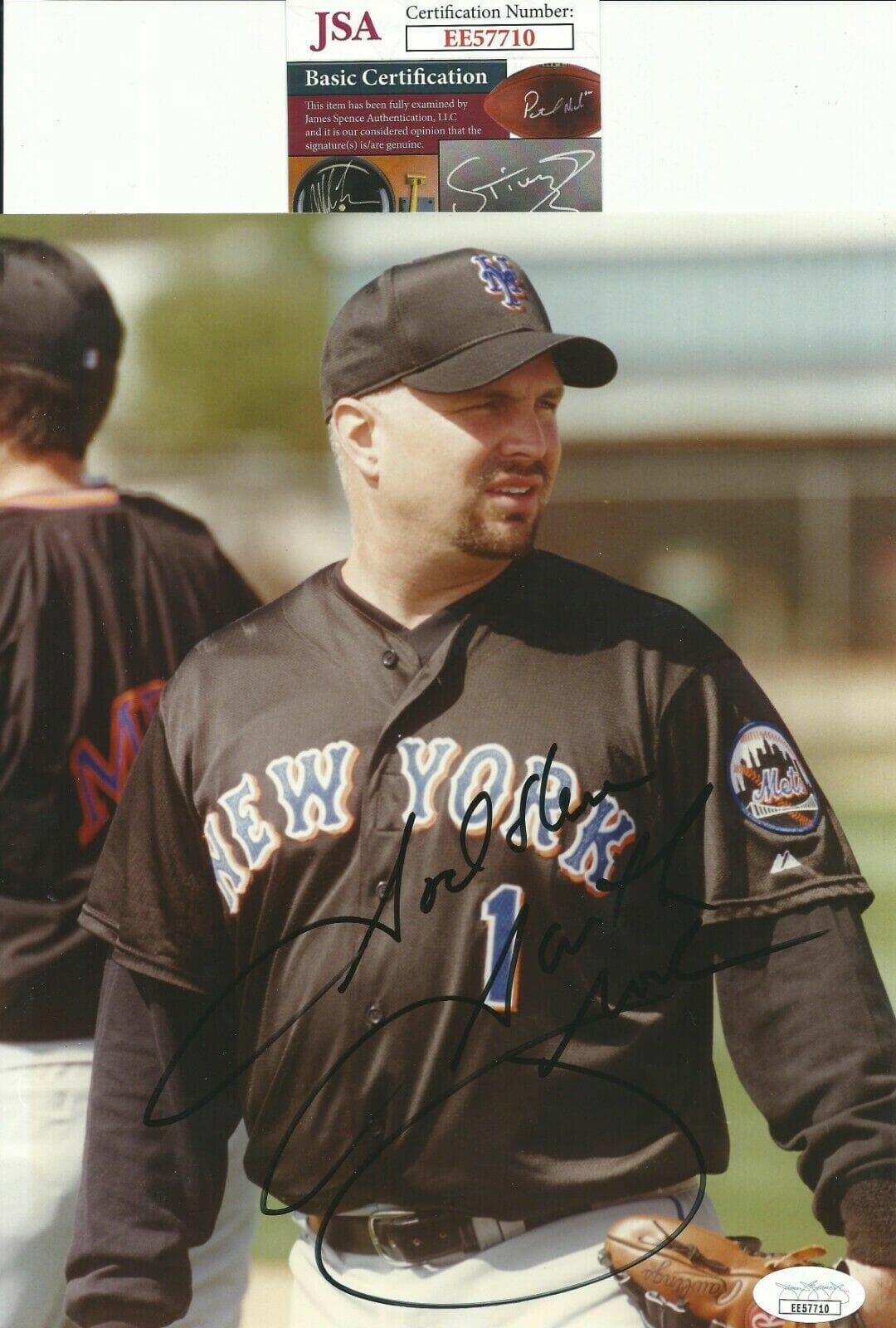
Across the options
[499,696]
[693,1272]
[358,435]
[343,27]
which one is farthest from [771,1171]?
[343,27]

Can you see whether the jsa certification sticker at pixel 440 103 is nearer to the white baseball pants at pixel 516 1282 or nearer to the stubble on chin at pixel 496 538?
the stubble on chin at pixel 496 538

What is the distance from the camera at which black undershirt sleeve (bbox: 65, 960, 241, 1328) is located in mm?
2512

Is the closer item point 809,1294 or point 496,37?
point 809,1294

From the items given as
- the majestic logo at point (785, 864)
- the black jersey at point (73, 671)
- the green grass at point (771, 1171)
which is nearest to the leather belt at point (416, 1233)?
the green grass at point (771, 1171)

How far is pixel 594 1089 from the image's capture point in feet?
8.11

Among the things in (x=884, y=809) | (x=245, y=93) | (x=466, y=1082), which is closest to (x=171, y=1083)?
(x=466, y=1082)

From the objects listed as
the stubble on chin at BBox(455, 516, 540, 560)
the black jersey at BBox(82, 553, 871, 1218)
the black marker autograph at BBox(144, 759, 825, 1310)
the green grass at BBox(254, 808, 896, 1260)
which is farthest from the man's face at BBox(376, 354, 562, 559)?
the green grass at BBox(254, 808, 896, 1260)

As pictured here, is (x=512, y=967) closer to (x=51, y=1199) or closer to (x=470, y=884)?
(x=470, y=884)

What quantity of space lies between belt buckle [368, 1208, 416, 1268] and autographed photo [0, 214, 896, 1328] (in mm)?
35

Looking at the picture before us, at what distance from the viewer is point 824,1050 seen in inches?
96.7

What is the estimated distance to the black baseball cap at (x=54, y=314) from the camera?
2.59 meters

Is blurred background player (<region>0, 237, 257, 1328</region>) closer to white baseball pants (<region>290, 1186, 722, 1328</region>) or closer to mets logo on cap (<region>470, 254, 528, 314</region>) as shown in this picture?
white baseball pants (<region>290, 1186, 722, 1328</region>)

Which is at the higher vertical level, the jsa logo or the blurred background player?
the jsa logo
